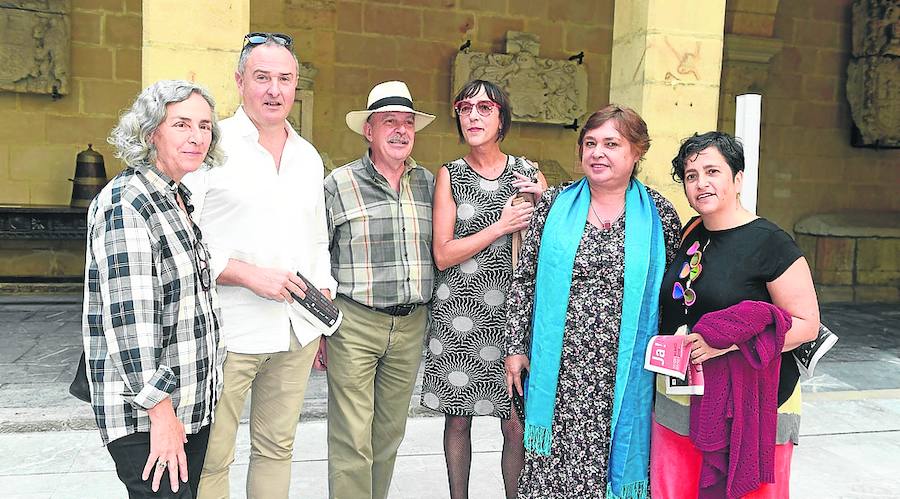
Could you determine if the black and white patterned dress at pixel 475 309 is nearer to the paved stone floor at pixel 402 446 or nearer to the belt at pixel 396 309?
the belt at pixel 396 309

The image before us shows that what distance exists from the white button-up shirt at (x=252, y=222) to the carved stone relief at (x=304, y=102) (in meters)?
5.43

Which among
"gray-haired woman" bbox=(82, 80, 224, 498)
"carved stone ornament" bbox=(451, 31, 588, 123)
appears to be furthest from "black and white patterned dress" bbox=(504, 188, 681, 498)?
"carved stone ornament" bbox=(451, 31, 588, 123)

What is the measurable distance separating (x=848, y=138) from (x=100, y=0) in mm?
9754

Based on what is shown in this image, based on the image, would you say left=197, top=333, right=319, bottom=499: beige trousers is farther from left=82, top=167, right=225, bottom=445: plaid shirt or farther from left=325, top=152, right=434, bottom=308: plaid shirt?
left=82, top=167, right=225, bottom=445: plaid shirt

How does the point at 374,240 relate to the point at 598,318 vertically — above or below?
above

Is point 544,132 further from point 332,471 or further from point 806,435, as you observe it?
point 332,471

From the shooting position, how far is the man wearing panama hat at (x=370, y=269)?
2537 millimetres

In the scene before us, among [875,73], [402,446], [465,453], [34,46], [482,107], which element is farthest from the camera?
[875,73]

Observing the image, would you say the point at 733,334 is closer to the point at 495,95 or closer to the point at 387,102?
the point at 495,95

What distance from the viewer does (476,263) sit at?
2527mm

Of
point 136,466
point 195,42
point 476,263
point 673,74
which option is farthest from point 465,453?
point 673,74

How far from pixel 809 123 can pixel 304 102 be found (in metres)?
6.89

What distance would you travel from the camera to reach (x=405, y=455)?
3.62m

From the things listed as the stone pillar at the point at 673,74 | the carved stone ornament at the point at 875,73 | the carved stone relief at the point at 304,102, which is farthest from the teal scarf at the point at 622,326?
the carved stone ornament at the point at 875,73
